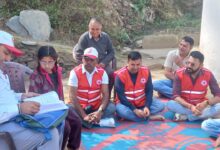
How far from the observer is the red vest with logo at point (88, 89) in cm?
515

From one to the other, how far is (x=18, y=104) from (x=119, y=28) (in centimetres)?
925

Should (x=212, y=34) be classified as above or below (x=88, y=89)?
above

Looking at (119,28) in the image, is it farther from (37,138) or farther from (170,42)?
(37,138)

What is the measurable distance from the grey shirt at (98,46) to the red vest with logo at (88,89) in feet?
2.77

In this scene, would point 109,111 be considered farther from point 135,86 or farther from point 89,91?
point 135,86

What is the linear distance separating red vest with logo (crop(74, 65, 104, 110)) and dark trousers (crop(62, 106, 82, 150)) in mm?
967

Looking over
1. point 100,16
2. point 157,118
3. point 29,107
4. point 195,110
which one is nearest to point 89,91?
point 157,118

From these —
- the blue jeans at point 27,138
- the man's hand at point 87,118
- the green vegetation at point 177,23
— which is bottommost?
the man's hand at point 87,118

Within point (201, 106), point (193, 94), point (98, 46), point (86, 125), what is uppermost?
point (98, 46)

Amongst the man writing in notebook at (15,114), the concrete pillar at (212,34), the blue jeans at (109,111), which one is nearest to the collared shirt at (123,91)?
the blue jeans at (109,111)

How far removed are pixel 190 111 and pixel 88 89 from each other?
1.40 m

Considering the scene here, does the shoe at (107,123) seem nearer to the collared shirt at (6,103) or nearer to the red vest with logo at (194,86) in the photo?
the red vest with logo at (194,86)

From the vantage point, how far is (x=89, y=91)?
5195mm

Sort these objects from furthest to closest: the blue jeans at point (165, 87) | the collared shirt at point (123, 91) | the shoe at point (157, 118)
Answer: the blue jeans at point (165, 87), the shoe at point (157, 118), the collared shirt at point (123, 91)
